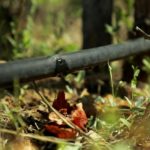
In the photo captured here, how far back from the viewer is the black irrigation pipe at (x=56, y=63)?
5.49 feet

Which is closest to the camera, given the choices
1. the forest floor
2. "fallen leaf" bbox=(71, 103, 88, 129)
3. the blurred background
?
the forest floor

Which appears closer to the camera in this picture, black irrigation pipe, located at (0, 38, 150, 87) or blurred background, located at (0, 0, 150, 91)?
black irrigation pipe, located at (0, 38, 150, 87)

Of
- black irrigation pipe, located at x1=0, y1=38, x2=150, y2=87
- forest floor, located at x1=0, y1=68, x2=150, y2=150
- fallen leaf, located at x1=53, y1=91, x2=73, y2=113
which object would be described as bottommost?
forest floor, located at x1=0, y1=68, x2=150, y2=150

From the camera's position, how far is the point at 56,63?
190 centimetres

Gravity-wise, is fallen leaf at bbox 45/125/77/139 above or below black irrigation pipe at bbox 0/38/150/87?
below

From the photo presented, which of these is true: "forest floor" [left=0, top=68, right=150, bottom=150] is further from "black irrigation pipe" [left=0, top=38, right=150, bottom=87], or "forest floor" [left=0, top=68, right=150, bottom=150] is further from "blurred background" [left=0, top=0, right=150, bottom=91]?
"blurred background" [left=0, top=0, right=150, bottom=91]

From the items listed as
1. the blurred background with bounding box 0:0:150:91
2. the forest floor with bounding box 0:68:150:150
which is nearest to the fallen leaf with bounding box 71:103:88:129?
the forest floor with bounding box 0:68:150:150

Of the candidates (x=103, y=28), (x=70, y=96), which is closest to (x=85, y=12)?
(x=103, y=28)

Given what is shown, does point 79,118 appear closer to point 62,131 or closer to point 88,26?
point 62,131

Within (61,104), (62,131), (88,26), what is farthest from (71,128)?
(88,26)

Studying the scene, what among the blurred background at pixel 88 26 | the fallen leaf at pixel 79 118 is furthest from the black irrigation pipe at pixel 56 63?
the blurred background at pixel 88 26

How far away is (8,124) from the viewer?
70.9 inches

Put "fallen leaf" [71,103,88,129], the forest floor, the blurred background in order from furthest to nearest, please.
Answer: the blurred background, "fallen leaf" [71,103,88,129], the forest floor

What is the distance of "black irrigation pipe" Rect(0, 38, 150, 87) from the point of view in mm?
1672
